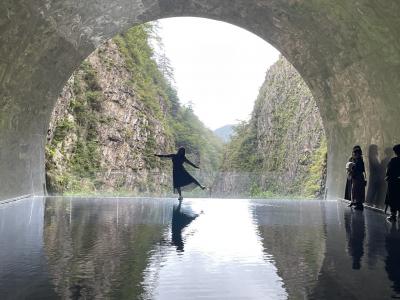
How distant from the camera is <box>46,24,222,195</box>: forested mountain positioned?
28.7 metres

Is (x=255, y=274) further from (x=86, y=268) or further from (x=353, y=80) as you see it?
(x=353, y=80)

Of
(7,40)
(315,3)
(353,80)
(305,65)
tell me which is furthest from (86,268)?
(305,65)

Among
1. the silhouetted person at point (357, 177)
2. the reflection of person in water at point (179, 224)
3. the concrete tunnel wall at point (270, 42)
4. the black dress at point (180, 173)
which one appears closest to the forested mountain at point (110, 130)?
the black dress at point (180, 173)

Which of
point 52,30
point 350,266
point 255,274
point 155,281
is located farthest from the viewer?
point 52,30

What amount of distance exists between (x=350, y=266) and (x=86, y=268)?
2.69 m

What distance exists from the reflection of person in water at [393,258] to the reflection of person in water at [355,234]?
1.01 ft

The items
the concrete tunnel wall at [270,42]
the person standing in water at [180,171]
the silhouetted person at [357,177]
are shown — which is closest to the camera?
the concrete tunnel wall at [270,42]

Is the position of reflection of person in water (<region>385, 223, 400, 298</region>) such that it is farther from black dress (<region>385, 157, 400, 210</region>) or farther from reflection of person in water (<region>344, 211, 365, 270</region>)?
black dress (<region>385, 157, 400, 210</region>)

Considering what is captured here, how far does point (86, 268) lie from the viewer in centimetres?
510

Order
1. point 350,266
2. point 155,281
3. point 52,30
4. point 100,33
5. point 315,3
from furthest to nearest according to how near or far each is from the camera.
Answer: point 100,33, point 52,30, point 315,3, point 350,266, point 155,281

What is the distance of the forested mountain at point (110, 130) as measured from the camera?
28.7 m

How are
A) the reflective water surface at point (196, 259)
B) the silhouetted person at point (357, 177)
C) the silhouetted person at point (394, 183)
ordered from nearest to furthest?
1. the reflective water surface at point (196, 259)
2. the silhouetted person at point (394, 183)
3. the silhouetted person at point (357, 177)

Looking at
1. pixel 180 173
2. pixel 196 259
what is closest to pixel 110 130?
pixel 180 173

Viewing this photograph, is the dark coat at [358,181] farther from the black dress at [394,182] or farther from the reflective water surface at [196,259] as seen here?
the reflective water surface at [196,259]
